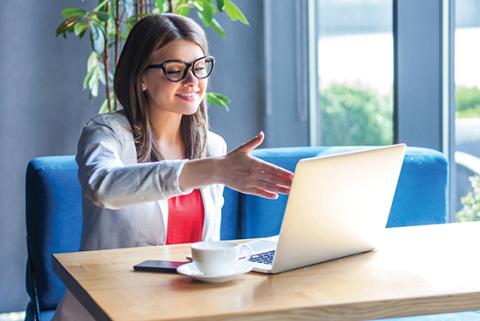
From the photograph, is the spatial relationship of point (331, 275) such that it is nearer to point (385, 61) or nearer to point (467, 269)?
point (467, 269)

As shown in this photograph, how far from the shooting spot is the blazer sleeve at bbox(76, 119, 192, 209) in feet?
6.13

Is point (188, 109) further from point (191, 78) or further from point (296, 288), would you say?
point (296, 288)

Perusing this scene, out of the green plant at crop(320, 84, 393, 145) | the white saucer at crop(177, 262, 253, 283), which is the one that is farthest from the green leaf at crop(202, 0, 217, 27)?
the white saucer at crop(177, 262, 253, 283)

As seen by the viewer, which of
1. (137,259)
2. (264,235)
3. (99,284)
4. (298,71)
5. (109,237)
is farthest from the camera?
(298,71)

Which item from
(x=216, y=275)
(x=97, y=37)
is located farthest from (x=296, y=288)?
(x=97, y=37)

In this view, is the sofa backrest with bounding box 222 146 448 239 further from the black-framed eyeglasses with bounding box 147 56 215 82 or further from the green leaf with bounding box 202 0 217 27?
the green leaf with bounding box 202 0 217 27

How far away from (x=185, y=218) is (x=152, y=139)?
24cm

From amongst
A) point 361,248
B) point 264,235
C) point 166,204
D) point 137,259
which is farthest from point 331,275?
point 264,235

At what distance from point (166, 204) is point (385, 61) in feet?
6.92

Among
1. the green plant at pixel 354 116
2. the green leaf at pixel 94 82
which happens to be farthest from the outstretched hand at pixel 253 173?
the green plant at pixel 354 116

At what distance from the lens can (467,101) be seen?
333cm

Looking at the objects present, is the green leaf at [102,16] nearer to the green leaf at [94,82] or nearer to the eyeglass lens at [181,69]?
the green leaf at [94,82]

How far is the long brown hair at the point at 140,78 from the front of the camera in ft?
7.55

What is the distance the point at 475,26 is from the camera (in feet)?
10.7
